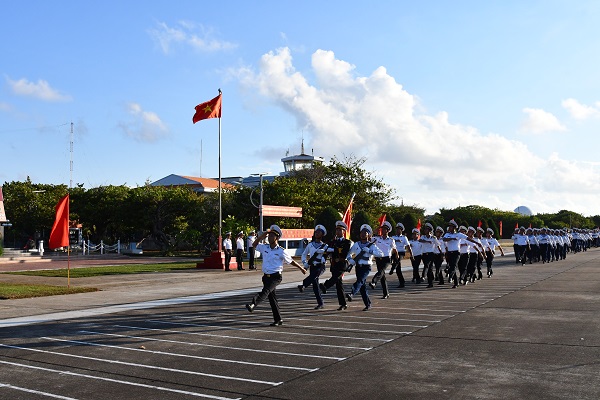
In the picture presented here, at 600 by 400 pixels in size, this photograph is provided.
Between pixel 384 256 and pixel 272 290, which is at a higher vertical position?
pixel 384 256

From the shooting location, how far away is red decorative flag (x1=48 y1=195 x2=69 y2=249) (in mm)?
18828

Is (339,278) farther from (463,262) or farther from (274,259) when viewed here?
(463,262)

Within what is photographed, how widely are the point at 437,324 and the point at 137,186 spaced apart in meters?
47.3

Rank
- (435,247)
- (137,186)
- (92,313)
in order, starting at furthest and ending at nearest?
(137,186) < (435,247) < (92,313)

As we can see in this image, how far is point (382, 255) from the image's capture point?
53.2ft

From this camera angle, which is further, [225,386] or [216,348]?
[216,348]

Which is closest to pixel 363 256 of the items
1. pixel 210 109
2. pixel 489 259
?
pixel 489 259

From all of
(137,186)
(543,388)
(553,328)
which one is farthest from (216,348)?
(137,186)

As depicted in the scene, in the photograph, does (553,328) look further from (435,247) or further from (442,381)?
(435,247)

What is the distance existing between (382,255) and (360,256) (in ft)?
7.02

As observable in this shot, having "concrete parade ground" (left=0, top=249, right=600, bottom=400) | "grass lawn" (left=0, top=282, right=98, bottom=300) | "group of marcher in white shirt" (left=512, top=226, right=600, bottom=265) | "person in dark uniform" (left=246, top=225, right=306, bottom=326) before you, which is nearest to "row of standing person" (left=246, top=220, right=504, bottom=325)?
"person in dark uniform" (left=246, top=225, right=306, bottom=326)

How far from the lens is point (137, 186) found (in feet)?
183

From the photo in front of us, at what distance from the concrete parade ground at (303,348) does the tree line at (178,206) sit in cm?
2695

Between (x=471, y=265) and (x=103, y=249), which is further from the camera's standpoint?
(x=103, y=249)
